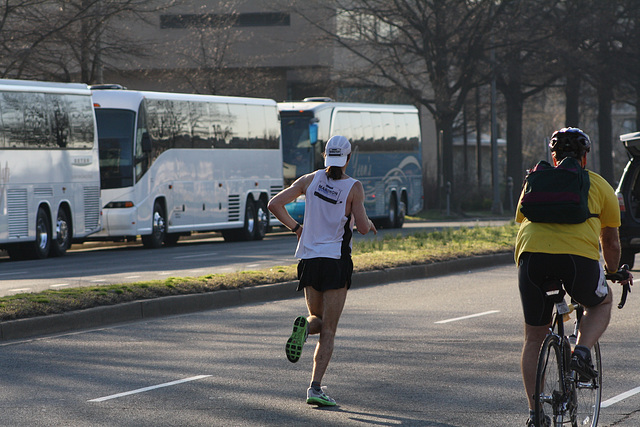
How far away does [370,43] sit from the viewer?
40375 mm

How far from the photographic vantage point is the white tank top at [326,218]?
7555 mm

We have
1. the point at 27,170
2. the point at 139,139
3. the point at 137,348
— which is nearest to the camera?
the point at 137,348

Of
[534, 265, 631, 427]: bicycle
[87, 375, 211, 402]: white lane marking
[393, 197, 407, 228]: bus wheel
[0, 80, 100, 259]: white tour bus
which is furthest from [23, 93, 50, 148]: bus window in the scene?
[534, 265, 631, 427]: bicycle

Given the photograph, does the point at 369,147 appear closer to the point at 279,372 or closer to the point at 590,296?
the point at 279,372

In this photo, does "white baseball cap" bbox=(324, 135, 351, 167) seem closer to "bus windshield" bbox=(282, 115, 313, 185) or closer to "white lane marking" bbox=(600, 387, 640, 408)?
"white lane marking" bbox=(600, 387, 640, 408)

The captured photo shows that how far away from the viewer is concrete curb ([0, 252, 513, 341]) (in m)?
11.1

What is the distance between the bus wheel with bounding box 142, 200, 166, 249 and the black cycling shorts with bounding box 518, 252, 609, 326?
2083 cm

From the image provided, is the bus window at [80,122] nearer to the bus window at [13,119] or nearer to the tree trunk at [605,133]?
the bus window at [13,119]

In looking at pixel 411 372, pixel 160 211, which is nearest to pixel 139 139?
pixel 160 211

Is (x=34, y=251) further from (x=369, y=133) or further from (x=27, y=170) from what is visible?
(x=369, y=133)

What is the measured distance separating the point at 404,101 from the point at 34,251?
108ft

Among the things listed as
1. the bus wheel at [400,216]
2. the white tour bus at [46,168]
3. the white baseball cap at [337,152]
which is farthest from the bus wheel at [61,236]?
the white baseball cap at [337,152]

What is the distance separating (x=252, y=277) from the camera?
1487cm

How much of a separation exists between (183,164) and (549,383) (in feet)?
74.6
